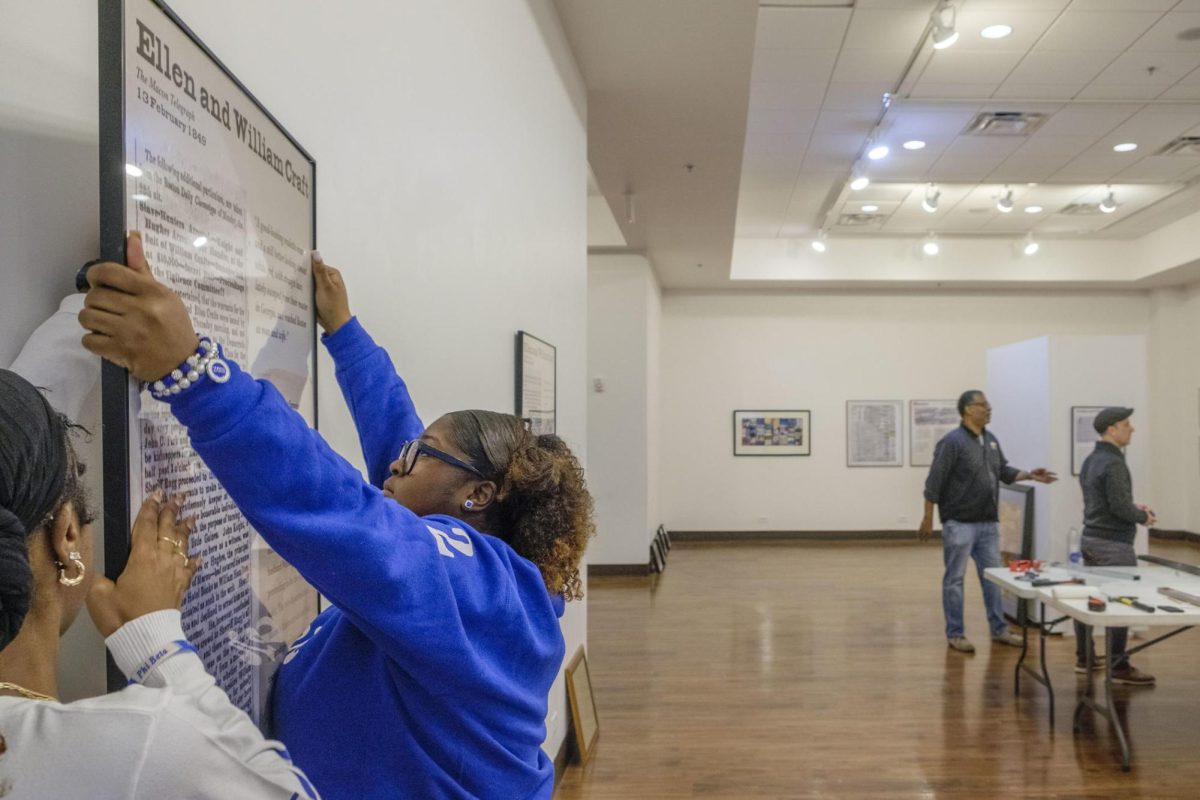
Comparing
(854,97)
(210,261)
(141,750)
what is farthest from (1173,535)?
(141,750)

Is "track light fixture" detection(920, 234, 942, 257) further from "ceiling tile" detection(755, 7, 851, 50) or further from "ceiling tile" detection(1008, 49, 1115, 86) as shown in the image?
"ceiling tile" detection(755, 7, 851, 50)

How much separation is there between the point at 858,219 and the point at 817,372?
244 cm

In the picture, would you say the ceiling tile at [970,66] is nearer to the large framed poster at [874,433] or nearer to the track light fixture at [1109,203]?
the track light fixture at [1109,203]

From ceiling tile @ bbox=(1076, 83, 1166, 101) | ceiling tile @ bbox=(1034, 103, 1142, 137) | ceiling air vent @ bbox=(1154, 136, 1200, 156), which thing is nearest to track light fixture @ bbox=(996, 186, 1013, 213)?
ceiling air vent @ bbox=(1154, 136, 1200, 156)

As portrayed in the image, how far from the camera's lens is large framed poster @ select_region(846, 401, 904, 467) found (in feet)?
35.1

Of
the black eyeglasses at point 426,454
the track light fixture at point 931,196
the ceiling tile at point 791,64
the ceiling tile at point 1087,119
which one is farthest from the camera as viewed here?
the track light fixture at point 931,196

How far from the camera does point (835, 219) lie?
911 cm

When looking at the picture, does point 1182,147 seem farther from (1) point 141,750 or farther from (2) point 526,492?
(1) point 141,750

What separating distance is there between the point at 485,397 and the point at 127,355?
1725mm

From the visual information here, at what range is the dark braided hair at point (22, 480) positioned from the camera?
530 millimetres

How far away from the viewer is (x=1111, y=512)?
4.83 meters

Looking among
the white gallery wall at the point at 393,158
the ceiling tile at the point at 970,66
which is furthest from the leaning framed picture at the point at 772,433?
the white gallery wall at the point at 393,158

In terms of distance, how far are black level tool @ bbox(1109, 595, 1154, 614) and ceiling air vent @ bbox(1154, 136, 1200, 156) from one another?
469 cm

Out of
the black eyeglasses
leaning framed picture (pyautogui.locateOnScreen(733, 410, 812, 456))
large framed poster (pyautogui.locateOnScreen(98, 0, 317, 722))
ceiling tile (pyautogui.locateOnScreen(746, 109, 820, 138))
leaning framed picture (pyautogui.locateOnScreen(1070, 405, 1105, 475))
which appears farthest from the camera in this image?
leaning framed picture (pyautogui.locateOnScreen(733, 410, 812, 456))
